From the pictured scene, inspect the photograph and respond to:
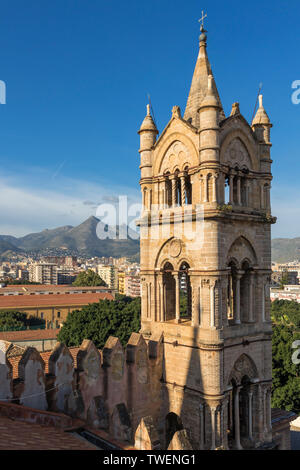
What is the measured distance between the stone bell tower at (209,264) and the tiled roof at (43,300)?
2669 inches

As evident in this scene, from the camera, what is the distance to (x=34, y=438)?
11.3m

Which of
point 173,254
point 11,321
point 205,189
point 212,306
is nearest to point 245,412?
point 212,306

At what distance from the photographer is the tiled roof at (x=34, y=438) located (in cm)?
1045

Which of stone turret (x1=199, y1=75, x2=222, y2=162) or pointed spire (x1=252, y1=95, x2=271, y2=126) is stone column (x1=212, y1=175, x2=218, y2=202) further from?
pointed spire (x1=252, y1=95, x2=271, y2=126)

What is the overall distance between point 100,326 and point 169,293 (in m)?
33.1

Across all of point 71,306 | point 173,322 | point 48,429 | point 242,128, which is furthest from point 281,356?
point 71,306

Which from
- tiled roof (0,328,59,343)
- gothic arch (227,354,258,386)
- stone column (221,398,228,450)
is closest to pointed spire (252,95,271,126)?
gothic arch (227,354,258,386)

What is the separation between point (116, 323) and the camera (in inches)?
2073

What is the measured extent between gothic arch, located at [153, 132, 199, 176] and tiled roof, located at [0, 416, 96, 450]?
1251 centimetres

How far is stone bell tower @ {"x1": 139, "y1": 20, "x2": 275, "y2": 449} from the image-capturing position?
1769cm

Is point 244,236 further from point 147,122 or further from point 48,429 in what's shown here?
point 48,429

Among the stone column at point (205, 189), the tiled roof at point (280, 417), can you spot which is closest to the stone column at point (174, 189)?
the stone column at point (205, 189)
